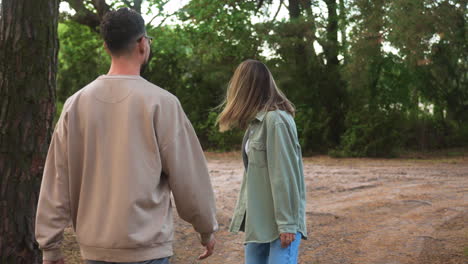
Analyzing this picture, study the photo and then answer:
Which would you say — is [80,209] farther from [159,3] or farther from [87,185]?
[159,3]

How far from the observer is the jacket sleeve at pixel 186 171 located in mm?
2459

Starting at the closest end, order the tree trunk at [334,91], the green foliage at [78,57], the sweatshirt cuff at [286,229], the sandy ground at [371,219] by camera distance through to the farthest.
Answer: the sweatshirt cuff at [286,229] < the sandy ground at [371,219] < the tree trunk at [334,91] < the green foliage at [78,57]

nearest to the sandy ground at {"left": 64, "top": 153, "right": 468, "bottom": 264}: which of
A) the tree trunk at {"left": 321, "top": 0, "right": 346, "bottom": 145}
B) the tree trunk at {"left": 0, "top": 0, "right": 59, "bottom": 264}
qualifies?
the tree trunk at {"left": 0, "top": 0, "right": 59, "bottom": 264}

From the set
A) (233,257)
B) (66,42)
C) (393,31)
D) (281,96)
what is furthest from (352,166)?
(281,96)

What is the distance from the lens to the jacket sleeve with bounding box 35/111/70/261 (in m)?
2.54

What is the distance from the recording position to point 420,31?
51.3 feet

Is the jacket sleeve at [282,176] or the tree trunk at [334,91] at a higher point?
the tree trunk at [334,91]

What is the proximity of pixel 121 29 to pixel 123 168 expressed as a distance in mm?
560

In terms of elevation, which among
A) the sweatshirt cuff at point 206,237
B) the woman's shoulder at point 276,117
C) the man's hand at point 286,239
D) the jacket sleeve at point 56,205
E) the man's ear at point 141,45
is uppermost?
the man's ear at point 141,45

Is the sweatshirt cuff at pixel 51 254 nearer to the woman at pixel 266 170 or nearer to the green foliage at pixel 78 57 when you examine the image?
the woman at pixel 266 170

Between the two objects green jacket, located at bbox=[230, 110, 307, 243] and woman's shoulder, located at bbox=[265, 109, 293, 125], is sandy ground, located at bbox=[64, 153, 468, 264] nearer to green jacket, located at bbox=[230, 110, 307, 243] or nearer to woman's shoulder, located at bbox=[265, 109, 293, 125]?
green jacket, located at bbox=[230, 110, 307, 243]

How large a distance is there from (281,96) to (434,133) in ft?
57.3

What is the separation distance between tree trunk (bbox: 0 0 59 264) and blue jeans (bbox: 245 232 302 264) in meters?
2.13

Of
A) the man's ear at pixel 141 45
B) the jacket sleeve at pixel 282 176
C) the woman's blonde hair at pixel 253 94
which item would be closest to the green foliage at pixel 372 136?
the woman's blonde hair at pixel 253 94
